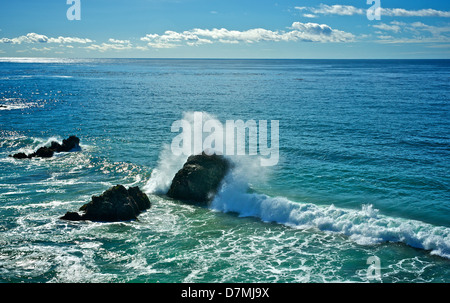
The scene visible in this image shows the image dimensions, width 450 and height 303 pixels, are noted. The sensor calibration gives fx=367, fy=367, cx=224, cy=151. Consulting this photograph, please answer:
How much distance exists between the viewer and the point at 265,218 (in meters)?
23.5

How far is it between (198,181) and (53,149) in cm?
1928

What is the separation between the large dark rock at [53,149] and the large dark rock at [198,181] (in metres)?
16.4

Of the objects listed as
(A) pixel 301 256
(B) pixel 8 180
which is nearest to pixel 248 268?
(A) pixel 301 256

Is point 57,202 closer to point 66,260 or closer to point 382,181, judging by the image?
point 66,260

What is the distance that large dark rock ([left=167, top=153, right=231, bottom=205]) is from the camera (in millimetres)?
26516

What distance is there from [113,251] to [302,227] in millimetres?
10871

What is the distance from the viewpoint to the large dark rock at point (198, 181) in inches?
1044

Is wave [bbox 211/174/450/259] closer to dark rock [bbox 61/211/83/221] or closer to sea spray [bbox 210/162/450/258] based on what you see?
sea spray [bbox 210/162/450/258]

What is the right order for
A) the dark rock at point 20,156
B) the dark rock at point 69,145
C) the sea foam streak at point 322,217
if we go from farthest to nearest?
the dark rock at point 69,145, the dark rock at point 20,156, the sea foam streak at point 322,217

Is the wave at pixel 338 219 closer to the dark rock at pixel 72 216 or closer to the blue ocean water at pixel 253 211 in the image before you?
the blue ocean water at pixel 253 211

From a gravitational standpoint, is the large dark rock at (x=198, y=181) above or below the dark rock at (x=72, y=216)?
above

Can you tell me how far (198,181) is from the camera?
26.6 m

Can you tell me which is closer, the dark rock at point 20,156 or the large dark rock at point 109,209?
the large dark rock at point 109,209

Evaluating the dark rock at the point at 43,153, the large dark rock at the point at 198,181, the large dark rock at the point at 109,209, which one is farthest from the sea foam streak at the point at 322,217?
the dark rock at the point at 43,153
